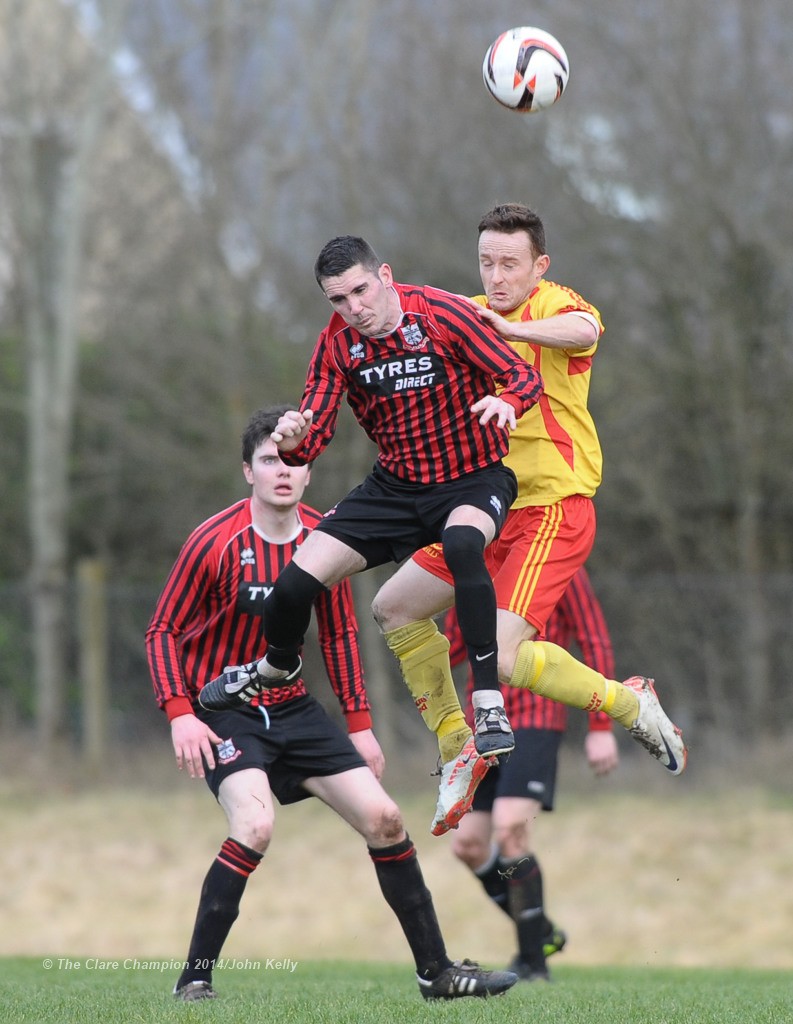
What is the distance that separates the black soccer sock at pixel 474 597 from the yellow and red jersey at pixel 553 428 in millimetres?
543

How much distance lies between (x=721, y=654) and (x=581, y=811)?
7.69 ft

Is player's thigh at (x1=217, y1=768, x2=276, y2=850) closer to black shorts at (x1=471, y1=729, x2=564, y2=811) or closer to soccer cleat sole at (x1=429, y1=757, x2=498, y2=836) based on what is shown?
soccer cleat sole at (x1=429, y1=757, x2=498, y2=836)

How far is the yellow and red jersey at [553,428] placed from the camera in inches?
223

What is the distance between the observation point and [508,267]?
5.67 metres

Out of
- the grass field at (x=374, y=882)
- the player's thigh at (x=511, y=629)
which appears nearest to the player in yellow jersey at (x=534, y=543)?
the player's thigh at (x=511, y=629)

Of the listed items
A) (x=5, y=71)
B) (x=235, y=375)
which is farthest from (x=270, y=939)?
(x=5, y=71)

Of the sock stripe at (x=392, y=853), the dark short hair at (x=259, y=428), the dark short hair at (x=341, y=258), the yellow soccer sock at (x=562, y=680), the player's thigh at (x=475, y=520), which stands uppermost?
the dark short hair at (x=341, y=258)

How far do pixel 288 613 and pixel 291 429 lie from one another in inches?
26.0

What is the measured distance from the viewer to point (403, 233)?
15758 millimetres

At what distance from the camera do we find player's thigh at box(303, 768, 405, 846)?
557 centimetres

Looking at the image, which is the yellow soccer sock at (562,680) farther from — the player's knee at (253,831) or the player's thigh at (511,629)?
the player's knee at (253,831)

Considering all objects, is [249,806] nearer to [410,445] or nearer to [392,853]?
[392,853]

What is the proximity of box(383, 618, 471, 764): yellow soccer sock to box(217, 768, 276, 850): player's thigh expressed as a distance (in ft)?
2.22

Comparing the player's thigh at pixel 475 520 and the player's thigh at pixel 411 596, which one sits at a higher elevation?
the player's thigh at pixel 475 520
